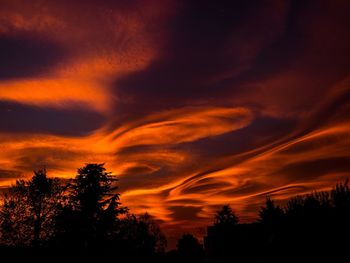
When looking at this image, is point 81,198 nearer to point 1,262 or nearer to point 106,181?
point 106,181

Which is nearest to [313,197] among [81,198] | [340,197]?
[340,197]

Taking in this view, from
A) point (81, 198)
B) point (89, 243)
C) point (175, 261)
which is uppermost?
point (81, 198)

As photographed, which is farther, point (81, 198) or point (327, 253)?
point (81, 198)

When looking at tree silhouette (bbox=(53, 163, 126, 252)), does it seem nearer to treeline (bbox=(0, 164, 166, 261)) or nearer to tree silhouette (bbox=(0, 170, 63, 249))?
treeline (bbox=(0, 164, 166, 261))

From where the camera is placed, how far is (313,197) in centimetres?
1415

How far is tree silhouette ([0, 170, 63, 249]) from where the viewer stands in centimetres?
4356

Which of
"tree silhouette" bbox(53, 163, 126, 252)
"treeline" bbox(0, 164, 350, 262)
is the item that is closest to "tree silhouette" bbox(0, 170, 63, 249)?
"treeline" bbox(0, 164, 350, 262)

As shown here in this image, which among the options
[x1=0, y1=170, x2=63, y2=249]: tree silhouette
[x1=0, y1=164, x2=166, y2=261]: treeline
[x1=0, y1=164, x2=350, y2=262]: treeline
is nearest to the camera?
[x1=0, y1=164, x2=350, y2=262]: treeline

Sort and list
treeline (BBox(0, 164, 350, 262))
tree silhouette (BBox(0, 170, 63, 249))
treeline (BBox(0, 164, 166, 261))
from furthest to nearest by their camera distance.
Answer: tree silhouette (BBox(0, 170, 63, 249))
treeline (BBox(0, 164, 166, 261))
treeline (BBox(0, 164, 350, 262))

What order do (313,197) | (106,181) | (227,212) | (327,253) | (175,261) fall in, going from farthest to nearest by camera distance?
(227,212)
(175,261)
(106,181)
(313,197)
(327,253)

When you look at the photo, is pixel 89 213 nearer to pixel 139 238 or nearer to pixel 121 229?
pixel 121 229

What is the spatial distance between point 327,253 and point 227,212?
55425 millimetres

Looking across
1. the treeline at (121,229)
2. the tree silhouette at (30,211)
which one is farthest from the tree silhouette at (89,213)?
the tree silhouette at (30,211)

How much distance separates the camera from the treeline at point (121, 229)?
12656 mm
